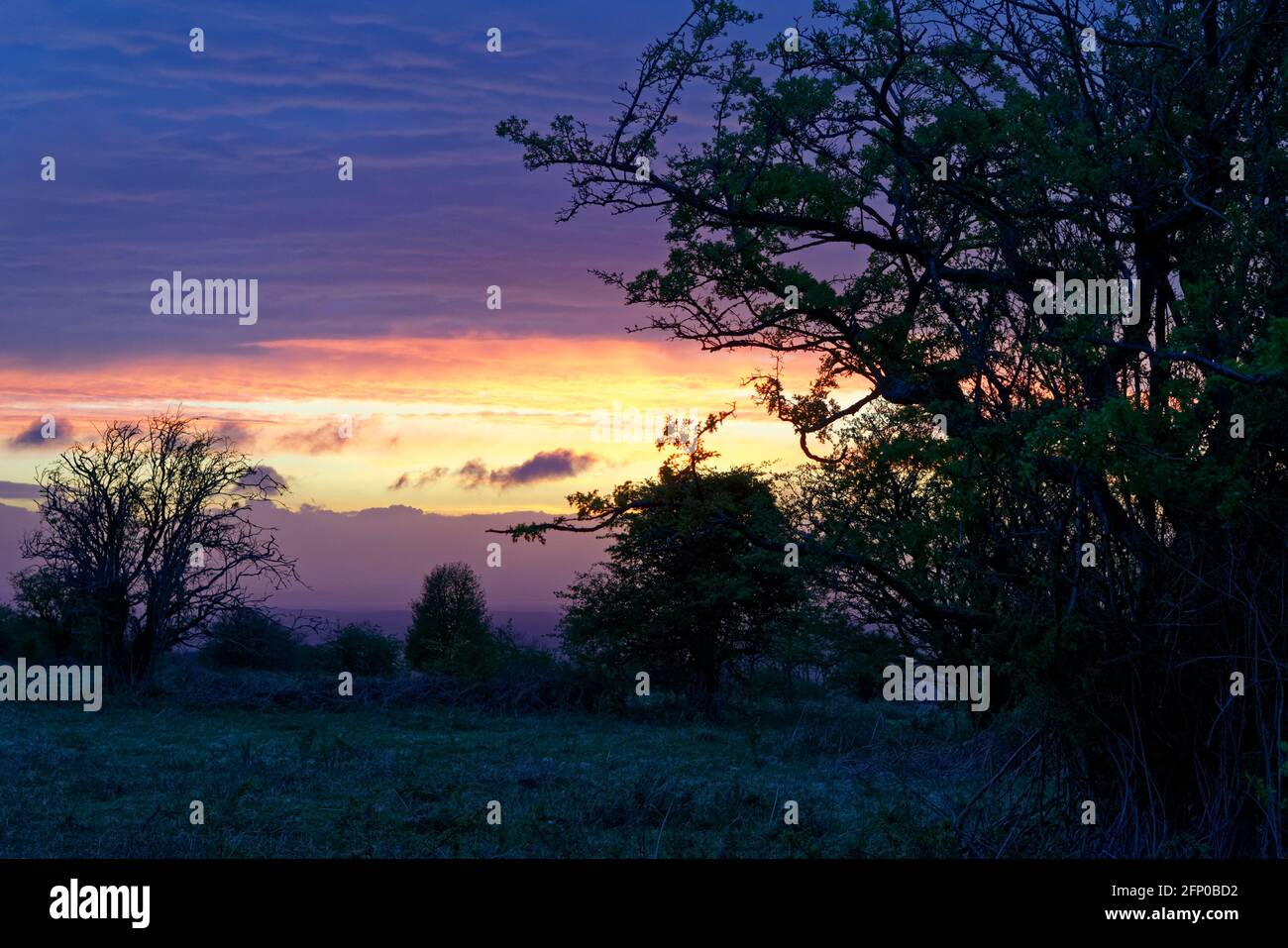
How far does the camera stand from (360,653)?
34938mm

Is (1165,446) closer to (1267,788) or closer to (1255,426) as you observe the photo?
(1255,426)

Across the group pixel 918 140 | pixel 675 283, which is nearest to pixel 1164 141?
pixel 918 140

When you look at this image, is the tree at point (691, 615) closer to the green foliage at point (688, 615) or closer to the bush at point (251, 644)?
the green foliage at point (688, 615)

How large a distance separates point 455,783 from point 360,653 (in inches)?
820

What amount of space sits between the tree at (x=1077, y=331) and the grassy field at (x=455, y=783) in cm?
212

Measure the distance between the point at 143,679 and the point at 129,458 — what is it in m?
5.27

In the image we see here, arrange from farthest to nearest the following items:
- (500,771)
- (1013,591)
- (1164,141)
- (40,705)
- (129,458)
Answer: (129,458)
(40,705)
(500,771)
(1164,141)
(1013,591)

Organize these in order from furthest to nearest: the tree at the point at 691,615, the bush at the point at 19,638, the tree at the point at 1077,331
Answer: the bush at the point at 19,638, the tree at the point at 691,615, the tree at the point at 1077,331

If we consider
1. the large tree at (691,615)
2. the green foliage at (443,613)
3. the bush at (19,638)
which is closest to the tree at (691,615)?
the large tree at (691,615)

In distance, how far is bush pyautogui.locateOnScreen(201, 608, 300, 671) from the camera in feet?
97.3

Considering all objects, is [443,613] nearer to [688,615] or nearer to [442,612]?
[442,612]

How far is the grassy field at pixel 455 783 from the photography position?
11.1 metres

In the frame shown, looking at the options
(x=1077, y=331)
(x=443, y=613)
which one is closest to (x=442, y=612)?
(x=443, y=613)
